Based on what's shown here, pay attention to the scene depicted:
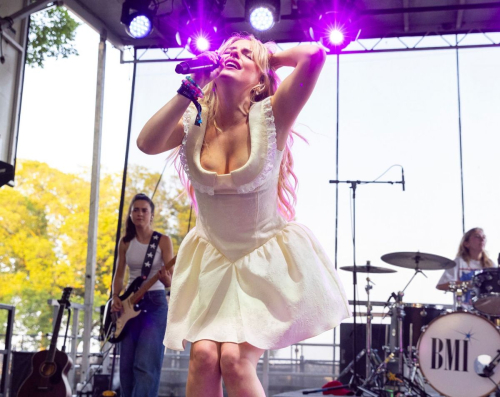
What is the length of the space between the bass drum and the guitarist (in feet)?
8.47

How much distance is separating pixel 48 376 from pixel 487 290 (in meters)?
3.82

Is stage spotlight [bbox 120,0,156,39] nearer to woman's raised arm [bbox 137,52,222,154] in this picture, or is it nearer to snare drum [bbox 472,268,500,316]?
snare drum [bbox 472,268,500,316]

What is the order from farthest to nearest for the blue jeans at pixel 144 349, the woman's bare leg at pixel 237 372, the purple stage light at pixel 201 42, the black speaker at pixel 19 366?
the purple stage light at pixel 201 42, the black speaker at pixel 19 366, the blue jeans at pixel 144 349, the woman's bare leg at pixel 237 372

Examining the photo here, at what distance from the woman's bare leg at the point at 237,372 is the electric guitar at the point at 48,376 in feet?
11.6

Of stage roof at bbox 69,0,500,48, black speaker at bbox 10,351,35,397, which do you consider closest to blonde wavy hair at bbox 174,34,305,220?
black speaker at bbox 10,351,35,397

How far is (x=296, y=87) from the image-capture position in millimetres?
1866

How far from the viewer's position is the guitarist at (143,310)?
4164 mm

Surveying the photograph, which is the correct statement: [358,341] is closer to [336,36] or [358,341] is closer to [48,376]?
[336,36]

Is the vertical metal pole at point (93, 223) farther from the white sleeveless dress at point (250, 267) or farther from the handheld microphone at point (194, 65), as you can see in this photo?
the handheld microphone at point (194, 65)

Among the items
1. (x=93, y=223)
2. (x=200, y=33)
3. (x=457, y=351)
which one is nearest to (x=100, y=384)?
(x=93, y=223)

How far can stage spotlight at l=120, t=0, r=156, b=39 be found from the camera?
245 inches

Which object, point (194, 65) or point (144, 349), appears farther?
point (144, 349)

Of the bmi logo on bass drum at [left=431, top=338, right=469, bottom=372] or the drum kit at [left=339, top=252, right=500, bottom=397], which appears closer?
the drum kit at [left=339, top=252, right=500, bottom=397]

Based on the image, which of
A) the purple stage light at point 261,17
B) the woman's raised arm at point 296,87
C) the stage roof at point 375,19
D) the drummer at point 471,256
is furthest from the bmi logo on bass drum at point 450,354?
the stage roof at point 375,19
